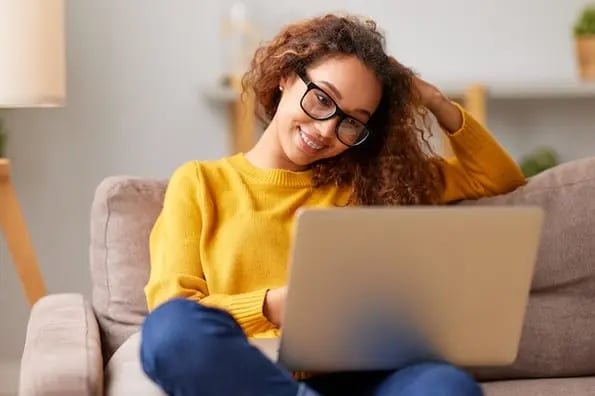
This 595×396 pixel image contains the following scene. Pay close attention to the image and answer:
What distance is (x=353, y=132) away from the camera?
70.6 inches

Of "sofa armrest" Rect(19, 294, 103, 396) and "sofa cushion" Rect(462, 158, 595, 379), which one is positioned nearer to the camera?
"sofa armrest" Rect(19, 294, 103, 396)

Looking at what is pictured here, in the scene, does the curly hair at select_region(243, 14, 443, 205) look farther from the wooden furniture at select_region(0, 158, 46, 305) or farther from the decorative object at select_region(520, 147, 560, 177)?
the decorative object at select_region(520, 147, 560, 177)

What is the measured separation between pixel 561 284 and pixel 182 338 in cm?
83

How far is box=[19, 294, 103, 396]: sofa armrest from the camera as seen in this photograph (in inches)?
57.9

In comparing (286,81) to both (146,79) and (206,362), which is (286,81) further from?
(146,79)

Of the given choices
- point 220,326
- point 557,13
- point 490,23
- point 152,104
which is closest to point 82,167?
point 152,104

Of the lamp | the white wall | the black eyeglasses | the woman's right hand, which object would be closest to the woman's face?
the black eyeglasses

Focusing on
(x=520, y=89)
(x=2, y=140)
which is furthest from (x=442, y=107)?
(x=2, y=140)

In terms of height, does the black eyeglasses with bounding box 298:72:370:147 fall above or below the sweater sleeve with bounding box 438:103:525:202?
above

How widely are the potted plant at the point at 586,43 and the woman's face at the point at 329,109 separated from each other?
53.9 inches

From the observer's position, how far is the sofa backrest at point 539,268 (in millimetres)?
1930

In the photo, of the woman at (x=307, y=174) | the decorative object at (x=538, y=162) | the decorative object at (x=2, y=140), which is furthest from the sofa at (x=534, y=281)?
the decorative object at (x=538, y=162)

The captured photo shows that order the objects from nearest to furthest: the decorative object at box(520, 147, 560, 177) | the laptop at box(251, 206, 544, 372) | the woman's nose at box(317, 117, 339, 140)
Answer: the laptop at box(251, 206, 544, 372), the woman's nose at box(317, 117, 339, 140), the decorative object at box(520, 147, 560, 177)

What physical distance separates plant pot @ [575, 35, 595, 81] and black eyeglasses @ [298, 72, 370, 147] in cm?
142
